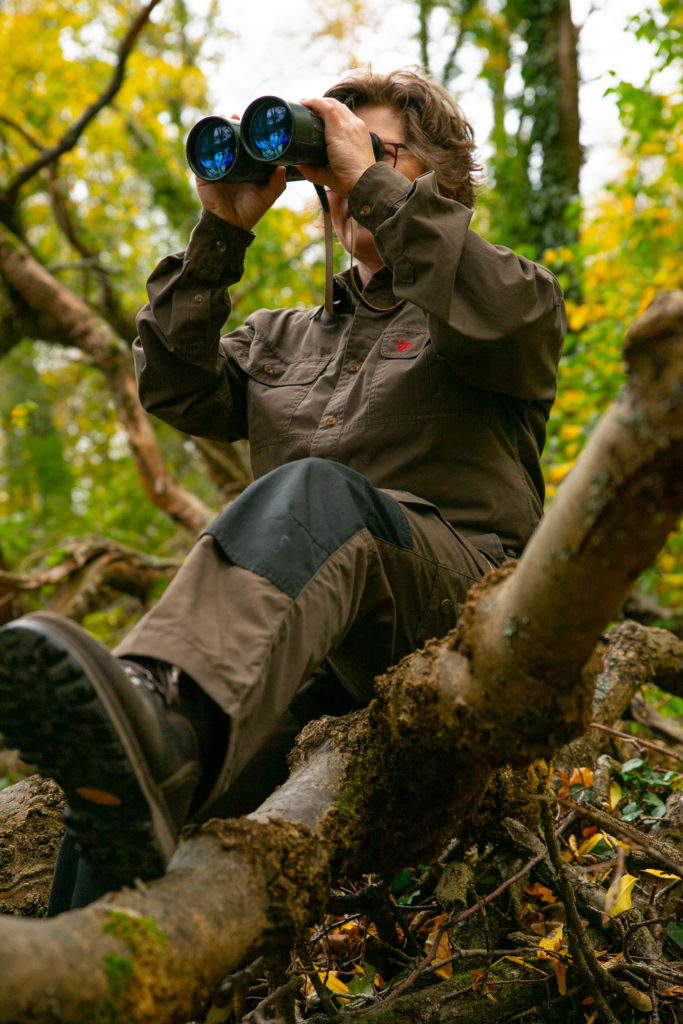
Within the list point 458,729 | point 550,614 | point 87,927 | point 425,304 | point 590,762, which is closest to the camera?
point 87,927

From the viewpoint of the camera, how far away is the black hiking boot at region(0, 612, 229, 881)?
103 centimetres

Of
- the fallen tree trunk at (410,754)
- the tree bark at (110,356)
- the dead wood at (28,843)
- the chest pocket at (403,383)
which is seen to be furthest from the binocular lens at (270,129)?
the tree bark at (110,356)

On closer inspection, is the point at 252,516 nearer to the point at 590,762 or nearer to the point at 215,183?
the point at 215,183

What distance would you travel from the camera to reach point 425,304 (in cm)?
164

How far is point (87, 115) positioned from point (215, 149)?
4.35m

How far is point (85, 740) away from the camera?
1.04 meters

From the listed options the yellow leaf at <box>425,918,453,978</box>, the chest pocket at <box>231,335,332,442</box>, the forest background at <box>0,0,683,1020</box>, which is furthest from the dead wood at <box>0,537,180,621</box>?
the yellow leaf at <box>425,918,453,978</box>

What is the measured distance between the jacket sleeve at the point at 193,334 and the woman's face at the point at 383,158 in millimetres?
231

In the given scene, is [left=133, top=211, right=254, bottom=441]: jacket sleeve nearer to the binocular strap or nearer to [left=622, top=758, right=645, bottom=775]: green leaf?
the binocular strap

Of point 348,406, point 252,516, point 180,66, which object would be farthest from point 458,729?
point 180,66

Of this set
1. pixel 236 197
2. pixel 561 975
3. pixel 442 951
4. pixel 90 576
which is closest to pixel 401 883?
pixel 442 951

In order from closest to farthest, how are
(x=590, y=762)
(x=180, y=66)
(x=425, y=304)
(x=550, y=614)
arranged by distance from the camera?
(x=550, y=614) → (x=425, y=304) → (x=590, y=762) → (x=180, y=66)

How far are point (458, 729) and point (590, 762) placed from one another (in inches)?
49.9

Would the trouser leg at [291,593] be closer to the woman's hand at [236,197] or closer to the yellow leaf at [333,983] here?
the yellow leaf at [333,983]
